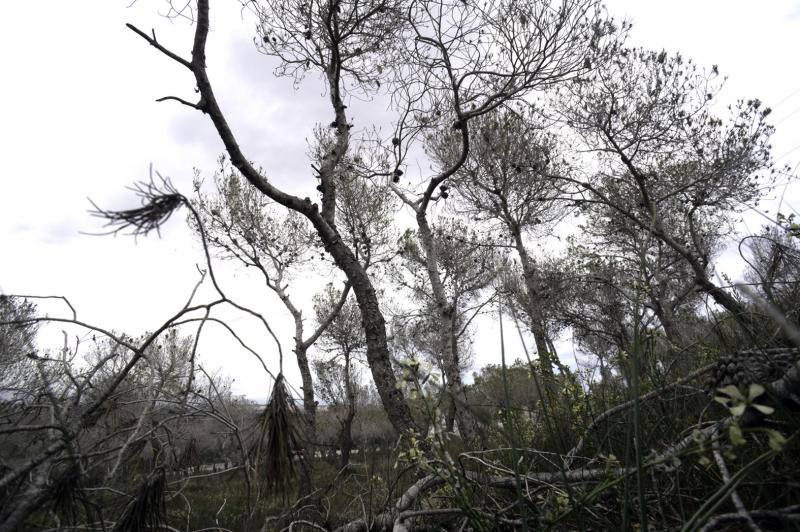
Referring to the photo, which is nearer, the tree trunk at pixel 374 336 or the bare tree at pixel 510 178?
the tree trunk at pixel 374 336

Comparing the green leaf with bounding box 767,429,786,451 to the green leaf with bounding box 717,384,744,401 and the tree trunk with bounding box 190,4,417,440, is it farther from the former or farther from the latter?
the tree trunk with bounding box 190,4,417,440

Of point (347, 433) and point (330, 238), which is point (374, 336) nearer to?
point (330, 238)

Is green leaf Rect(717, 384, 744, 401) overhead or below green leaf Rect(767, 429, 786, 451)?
overhead

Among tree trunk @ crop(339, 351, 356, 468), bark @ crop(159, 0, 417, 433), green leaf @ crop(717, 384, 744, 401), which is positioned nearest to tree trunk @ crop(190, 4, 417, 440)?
bark @ crop(159, 0, 417, 433)

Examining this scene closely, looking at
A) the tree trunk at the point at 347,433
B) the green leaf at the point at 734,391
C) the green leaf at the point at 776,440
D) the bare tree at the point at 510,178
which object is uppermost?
the bare tree at the point at 510,178

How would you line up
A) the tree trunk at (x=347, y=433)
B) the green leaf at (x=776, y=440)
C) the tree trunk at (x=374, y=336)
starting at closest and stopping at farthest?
the green leaf at (x=776, y=440) < the tree trunk at (x=374, y=336) < the tree trunk at (x=347, y=433)

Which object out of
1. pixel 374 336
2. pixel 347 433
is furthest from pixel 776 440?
pixel 347 433

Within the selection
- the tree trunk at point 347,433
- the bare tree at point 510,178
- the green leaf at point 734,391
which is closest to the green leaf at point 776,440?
the green leaf at point 734,391

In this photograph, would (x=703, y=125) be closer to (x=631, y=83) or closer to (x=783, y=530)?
(x=631, y=83)

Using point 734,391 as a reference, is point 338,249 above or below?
above

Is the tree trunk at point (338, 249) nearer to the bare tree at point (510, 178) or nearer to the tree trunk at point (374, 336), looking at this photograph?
the tree trunk at point (374, 336)

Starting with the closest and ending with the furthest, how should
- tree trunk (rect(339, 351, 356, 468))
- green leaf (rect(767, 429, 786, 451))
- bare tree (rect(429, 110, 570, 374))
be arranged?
1. green leaf (rect(767, 429, 786, 451))
2. tree trunk (rect(339, 351, 356, 468))
3. bare tree (rect(429, 110, 570, 374))

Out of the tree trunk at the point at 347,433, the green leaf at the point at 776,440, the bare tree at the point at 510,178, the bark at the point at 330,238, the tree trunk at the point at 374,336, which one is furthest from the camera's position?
the bare tree at the point at 510,178

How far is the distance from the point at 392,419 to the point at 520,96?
517 centimetres
